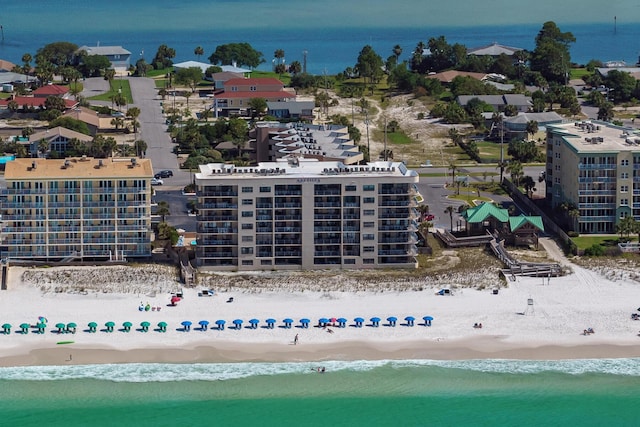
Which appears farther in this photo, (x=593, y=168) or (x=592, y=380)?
(x=593, y=168)

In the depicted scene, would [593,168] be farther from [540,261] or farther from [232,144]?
[232,144]

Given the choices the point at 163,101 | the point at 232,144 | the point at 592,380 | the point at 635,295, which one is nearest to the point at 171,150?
the point at 232,144

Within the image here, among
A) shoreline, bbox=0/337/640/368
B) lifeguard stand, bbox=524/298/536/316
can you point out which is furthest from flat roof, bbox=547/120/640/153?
shoreline, bbox=0/337/640/368

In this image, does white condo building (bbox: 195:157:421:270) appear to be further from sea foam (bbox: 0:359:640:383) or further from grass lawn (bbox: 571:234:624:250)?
sea foam (bbox: 0:359:640:383)

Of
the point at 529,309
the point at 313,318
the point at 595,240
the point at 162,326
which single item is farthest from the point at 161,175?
the point at 529,309

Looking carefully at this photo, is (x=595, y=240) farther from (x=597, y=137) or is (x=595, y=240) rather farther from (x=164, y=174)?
(x=164, y=174)

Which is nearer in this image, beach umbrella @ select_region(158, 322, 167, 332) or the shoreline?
the shoreline
